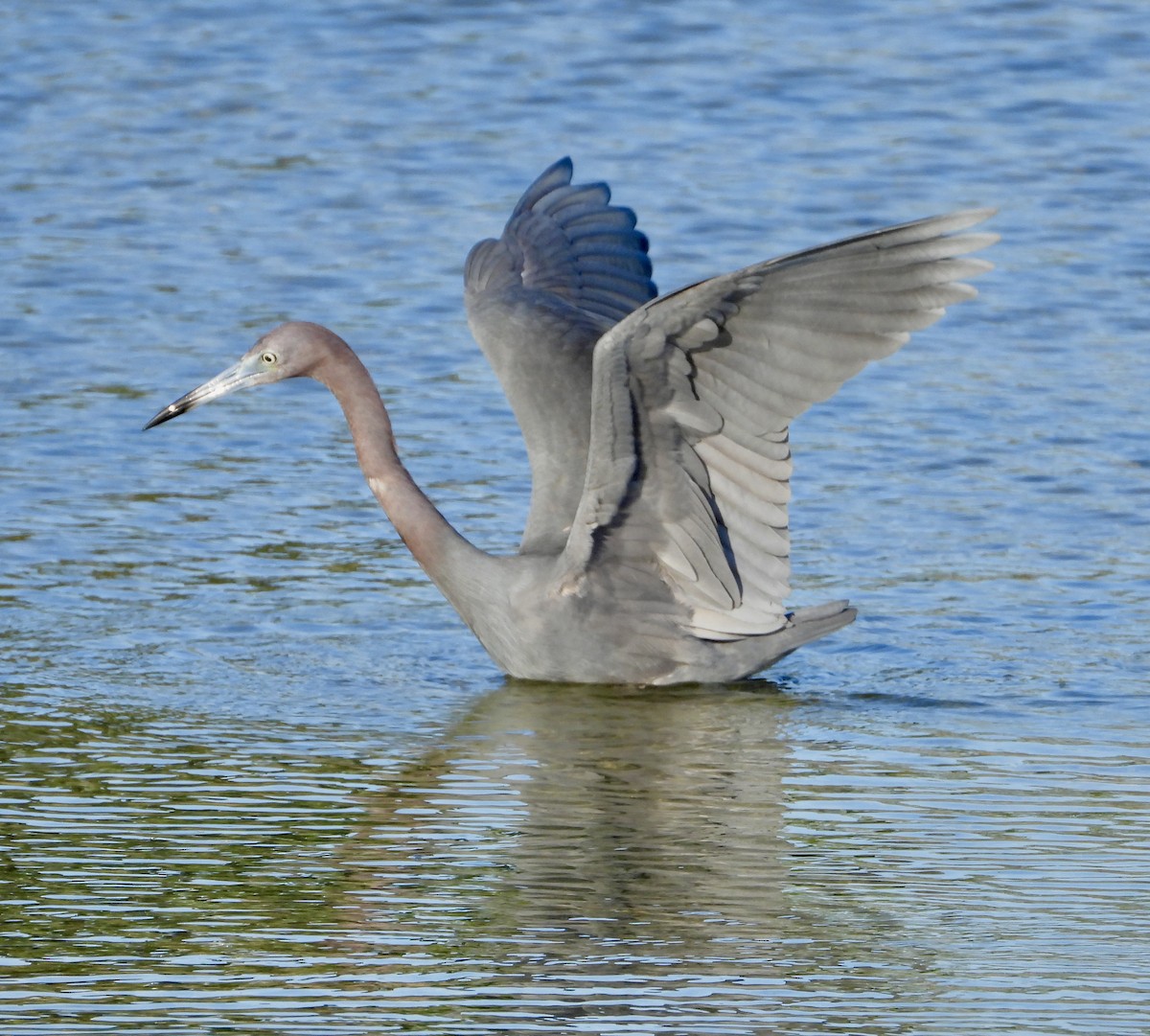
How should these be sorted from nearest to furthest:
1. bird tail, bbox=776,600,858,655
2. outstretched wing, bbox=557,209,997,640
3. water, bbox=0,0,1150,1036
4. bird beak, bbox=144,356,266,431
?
water, bbox=0,0,1150,1036 < outstretched wing, bbox=557,209,997,640 < bird tail, bbox=776,600,858,655 < bird beak, bbox=144,356,266,431

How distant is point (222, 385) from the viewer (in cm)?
739

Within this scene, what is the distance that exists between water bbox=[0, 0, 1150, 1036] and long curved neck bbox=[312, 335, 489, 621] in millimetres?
305

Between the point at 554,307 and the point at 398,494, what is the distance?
1148 mm

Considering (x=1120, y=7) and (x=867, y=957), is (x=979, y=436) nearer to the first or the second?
(x=867, y=957)

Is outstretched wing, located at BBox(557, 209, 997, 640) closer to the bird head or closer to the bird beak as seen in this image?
the bird head

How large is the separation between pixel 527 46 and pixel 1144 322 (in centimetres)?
511

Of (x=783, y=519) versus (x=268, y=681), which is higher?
(x=783, y=519)

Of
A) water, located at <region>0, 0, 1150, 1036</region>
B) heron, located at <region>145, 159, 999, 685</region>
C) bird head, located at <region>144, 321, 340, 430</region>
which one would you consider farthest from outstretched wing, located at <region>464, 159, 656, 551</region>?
bird head, located at <region>144, 321, 340, 430</region>

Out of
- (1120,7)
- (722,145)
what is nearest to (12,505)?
(722,145)

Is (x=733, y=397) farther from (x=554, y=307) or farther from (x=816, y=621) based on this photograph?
(x=554, y=307)

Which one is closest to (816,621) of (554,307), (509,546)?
(509,546)

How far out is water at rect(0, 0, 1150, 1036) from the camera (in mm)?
5055

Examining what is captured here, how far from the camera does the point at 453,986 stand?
484 cm

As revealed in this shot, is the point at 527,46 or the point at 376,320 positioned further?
the point at 527,46
